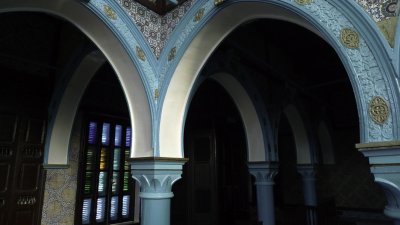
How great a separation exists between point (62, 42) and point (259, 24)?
3.55 meters

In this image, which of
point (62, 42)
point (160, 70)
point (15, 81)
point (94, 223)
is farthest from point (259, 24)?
point (94, 223)

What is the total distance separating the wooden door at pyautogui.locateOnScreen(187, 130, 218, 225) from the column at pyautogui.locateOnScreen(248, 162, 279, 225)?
4.49 ft

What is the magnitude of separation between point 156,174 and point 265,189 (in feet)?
8.93

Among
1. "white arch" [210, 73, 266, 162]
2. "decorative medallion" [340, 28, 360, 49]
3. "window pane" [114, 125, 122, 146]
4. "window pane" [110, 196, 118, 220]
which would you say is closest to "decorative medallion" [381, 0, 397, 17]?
"decorative medallion" [340, 28, 360, 49]

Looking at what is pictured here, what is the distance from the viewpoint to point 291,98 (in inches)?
261

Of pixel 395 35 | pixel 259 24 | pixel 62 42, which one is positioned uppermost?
pixel 259 24

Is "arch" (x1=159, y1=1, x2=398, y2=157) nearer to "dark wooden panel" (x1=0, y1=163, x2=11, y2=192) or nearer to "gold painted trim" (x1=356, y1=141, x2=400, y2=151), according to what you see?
"gold painted trim" (x1=356, y1=141, x2=400, y2=151)

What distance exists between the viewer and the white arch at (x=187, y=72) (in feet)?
10.9

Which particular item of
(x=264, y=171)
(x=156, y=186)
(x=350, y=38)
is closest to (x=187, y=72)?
(x=156, y=186)

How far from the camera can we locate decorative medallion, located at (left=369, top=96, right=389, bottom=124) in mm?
1997

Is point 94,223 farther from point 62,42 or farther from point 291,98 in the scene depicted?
point 291,98

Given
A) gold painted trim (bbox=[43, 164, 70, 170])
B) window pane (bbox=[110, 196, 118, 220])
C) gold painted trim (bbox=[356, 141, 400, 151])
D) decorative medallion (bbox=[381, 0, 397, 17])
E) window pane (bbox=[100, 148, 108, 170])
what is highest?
decorative medallion (bbox=[381, 0, 397, 17])

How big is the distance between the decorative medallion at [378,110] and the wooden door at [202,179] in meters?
4.95

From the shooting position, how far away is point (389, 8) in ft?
6.79
